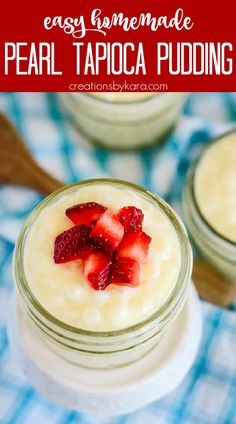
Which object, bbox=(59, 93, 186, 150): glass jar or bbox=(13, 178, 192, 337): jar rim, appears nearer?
bbox=(13, 178, 192, 337): jar rim

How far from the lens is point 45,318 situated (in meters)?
1.14

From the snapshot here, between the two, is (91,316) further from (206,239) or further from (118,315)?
(206,239)

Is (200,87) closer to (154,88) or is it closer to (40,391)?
(154,88)

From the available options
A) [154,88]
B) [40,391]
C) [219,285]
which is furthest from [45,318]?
[154,88]

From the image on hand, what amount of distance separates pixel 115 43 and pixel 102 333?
61 centimetres

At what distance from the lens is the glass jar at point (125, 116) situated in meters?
1.59

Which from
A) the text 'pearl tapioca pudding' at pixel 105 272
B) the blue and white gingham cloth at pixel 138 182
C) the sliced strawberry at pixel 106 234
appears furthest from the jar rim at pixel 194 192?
the sliced strawberry at pixel 106 234

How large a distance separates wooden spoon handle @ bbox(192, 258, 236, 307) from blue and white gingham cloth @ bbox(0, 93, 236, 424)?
0.08ft

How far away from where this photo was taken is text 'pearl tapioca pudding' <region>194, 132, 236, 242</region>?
144cm

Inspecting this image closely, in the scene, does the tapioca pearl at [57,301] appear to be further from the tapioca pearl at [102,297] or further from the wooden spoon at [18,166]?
the wooden spoon at [18,166]

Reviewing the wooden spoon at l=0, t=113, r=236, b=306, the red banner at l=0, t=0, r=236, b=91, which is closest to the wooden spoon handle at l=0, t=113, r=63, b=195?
the wooden spoon at l=0, t=113, r=236, b=306

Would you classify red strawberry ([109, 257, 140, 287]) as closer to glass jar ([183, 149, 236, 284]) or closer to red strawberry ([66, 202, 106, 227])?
red strawberry ([66, 202, 106, 227])

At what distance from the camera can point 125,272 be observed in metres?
1.11

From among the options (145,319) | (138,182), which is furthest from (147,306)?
(138,182)
